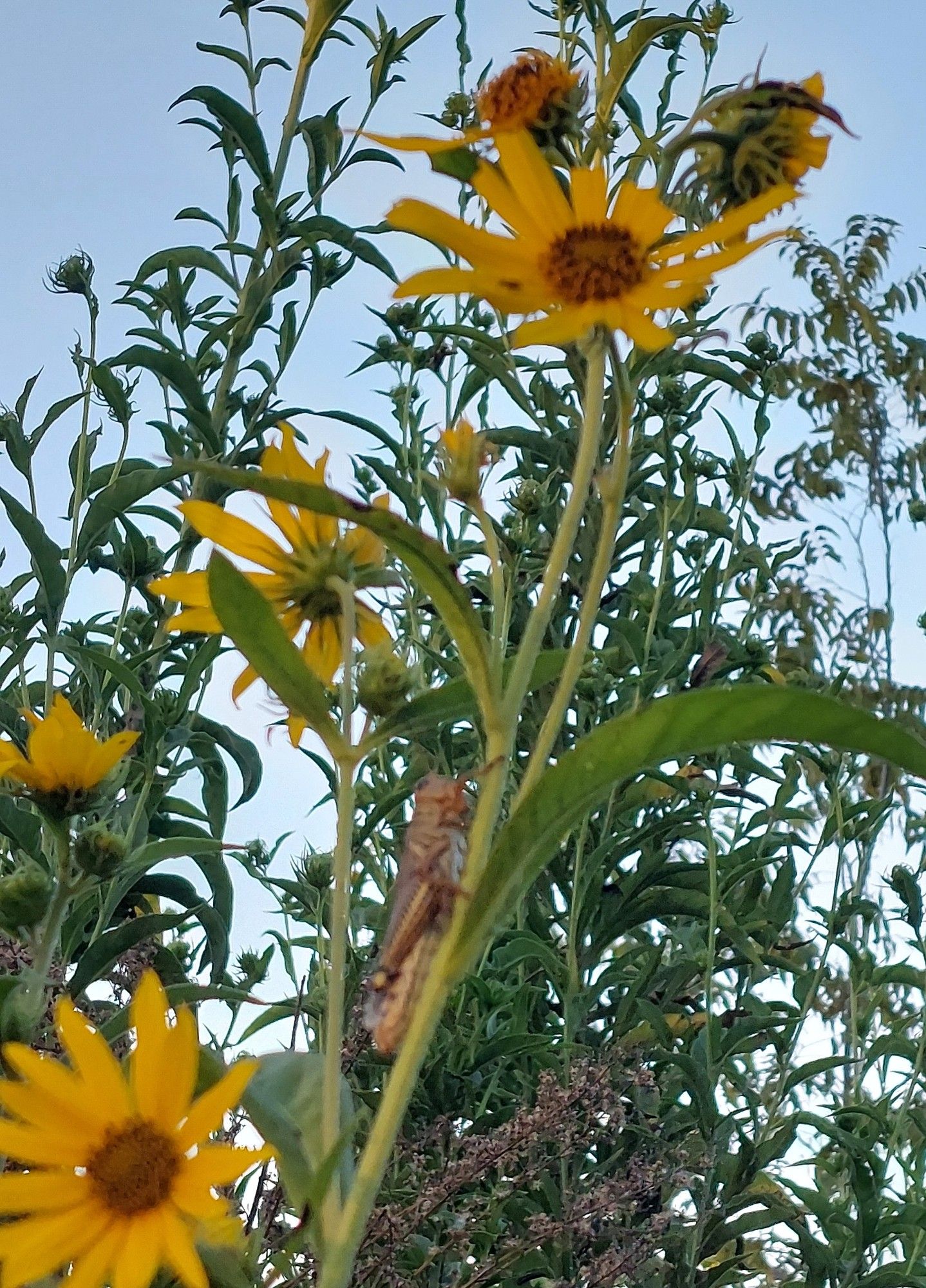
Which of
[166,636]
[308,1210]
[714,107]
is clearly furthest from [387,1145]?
[166,636]

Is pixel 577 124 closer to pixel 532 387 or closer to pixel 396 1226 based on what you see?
pixel 396 1226

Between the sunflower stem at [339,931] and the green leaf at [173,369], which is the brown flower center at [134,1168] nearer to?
the sunflower stem at [339,931]

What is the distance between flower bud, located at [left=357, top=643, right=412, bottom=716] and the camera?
0.54 m

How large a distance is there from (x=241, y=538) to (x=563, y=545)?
0.57 feet

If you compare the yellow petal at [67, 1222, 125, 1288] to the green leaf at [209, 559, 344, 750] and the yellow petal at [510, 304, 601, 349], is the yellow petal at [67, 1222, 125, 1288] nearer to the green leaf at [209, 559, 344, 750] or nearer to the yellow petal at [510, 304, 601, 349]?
the green leaf at [209, 559, 344, 750]

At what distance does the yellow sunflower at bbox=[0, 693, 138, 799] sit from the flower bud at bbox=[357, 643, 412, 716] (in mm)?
170

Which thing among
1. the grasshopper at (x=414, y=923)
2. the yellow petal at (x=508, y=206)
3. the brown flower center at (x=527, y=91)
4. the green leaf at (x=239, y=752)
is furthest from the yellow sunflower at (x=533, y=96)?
the green leaf at (x=239, y=752)

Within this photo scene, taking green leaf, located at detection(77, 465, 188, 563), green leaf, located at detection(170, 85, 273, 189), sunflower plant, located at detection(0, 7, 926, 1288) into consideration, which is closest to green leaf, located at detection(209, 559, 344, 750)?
sunflower plant, located at detection(0, 7, 926, 1288)

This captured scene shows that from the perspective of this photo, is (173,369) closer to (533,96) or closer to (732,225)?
(533,96)

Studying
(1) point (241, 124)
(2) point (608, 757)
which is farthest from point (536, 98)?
(1) point (241, 124)

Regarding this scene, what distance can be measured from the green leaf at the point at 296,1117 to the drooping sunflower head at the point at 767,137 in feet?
1.24

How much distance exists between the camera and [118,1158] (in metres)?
0.46

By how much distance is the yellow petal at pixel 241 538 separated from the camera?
518 mm

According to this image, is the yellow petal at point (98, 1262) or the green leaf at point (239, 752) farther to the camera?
the green leaf at point (239, 752)
